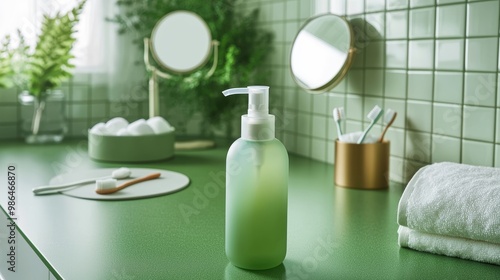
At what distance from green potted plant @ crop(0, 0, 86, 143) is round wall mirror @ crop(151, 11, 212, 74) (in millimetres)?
282

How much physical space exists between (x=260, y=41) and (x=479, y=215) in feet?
4.05

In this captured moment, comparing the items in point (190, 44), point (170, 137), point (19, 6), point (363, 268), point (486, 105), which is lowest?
point (363, 268)

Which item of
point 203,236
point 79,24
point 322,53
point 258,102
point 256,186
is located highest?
point 79,24

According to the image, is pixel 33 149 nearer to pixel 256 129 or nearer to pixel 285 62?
pixel 285 62

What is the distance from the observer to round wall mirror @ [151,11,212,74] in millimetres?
1873

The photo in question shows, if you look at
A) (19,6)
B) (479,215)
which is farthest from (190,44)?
(479,215)

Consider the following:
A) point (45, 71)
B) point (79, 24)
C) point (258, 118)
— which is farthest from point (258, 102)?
point (79, 24)

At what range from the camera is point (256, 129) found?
2.91ft

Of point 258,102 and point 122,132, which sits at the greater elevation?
point 258,102

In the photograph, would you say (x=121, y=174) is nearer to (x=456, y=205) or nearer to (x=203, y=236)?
(x=203, y=236)

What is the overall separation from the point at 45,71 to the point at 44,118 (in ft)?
0.51

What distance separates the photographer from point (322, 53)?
5.38 ft

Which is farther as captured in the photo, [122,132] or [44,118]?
[44,118]

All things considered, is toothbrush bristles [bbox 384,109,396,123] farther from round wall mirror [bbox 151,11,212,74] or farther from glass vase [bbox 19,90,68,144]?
glass vase [bbox 19,90,68,144]
